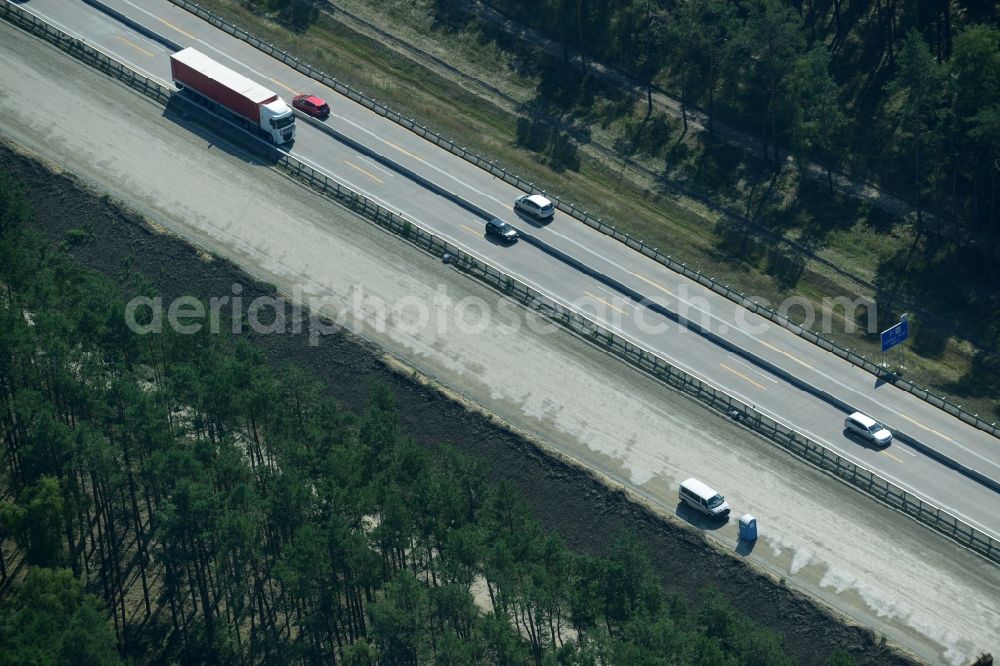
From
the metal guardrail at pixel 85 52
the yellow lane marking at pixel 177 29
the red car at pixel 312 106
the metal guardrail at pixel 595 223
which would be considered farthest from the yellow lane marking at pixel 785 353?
the yellow lane marking at pixel 177 29

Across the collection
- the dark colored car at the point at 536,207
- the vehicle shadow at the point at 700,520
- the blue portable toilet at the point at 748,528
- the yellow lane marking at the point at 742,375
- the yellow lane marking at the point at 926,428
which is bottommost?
the vehicle shadow at the point at 700,520

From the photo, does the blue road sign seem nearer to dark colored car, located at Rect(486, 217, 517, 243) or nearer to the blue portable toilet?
the blue portable toilet

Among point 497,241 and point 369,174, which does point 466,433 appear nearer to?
point 497,241

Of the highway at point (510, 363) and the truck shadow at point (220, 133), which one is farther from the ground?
the truck shadow at point (220, 133)

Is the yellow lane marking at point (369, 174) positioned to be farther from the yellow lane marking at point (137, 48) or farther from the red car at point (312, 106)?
the yellow lane marking at point (137, 48)

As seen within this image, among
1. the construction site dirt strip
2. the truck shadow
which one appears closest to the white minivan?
the construction site dirt strip

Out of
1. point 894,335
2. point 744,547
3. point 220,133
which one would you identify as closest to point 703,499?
point 744,547
